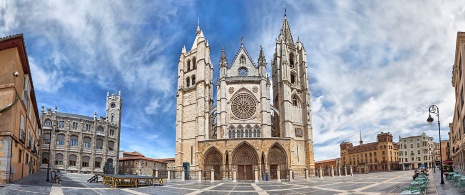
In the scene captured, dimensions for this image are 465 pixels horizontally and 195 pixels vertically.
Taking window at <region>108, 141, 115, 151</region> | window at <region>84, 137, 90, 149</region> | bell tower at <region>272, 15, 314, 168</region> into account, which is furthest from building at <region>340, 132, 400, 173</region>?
window at <region>84, 137, 90, 149</region>

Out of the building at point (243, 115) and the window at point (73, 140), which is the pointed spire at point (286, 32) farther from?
the window at point (73, 140)

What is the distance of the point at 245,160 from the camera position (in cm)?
4538

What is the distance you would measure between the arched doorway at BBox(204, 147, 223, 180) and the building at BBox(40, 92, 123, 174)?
66.9ft

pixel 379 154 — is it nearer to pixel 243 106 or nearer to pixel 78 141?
pixel 243 106

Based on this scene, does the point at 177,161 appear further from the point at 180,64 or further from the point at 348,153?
the point at 348,153

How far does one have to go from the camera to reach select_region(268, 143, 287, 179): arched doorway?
149 ft

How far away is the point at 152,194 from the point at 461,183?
54.3 ft

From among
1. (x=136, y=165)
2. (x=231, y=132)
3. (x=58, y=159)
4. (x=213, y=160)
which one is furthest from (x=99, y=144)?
(x=231, y=132)

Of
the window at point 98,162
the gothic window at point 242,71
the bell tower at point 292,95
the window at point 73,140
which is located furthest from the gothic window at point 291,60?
the window at point 73,140

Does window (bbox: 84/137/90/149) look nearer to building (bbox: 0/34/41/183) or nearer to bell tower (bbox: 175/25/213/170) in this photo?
bell tower (bbox: 175/25/213/170)

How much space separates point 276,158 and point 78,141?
35.6 meters

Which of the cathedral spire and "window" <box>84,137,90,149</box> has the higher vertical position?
the cathedral spire

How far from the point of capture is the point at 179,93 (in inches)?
2233

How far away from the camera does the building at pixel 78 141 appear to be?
54.1 metres
